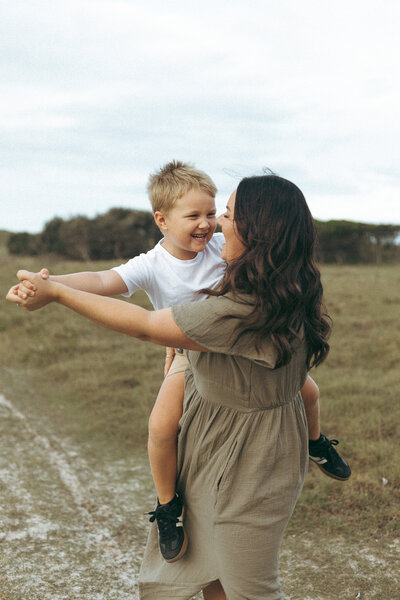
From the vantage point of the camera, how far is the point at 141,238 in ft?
67.6

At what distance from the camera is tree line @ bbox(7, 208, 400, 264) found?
20.2 m

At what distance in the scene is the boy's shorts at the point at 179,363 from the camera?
2408 mm

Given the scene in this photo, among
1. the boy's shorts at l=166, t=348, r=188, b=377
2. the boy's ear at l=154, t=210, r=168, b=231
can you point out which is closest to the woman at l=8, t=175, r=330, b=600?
the boy's shorts at l=166, t=348, r=188, b=377

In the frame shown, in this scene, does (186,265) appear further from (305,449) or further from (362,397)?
(362,397)

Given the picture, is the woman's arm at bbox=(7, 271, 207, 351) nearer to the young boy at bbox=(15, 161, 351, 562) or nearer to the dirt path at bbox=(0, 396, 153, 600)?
the young boy at bbox=(15, 161, 351, 562)

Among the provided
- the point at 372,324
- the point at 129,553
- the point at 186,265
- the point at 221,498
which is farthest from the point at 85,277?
the point at 372,324

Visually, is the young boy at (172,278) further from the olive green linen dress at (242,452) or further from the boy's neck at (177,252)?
the olive green linen dress at (242,452)

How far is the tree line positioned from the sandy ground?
15387 mm

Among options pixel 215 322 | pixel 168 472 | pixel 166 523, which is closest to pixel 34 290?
pixel 215 322

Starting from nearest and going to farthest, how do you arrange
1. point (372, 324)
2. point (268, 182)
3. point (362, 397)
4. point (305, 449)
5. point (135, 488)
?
point (268, 182) < point (305, 449) < point (135, 488) < point (362, 397) < point (372, 324)

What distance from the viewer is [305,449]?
2.21m

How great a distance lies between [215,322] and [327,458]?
144 centimetres

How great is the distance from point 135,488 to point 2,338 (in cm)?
574

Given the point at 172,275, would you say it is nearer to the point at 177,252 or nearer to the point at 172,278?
the point at 172,278
